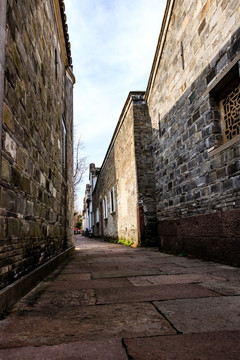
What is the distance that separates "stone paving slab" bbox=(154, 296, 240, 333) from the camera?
143cm

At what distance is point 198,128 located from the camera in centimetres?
430

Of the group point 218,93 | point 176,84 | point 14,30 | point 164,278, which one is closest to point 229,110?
point 218,93

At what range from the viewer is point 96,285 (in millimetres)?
2605

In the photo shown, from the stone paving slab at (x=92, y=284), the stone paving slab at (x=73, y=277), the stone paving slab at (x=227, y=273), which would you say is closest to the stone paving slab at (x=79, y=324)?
the stone paving slab at (x=92, y=284)

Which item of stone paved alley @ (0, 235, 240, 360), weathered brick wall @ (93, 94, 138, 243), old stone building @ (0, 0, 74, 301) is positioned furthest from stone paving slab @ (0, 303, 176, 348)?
weathered brick wall @ (93, 94, 138, 243)

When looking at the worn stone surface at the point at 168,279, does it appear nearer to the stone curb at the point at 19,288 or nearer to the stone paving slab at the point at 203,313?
the stone paving slab at the point at 203,313

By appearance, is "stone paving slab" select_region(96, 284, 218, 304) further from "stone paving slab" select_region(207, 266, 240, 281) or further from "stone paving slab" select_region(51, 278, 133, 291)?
"stone paving slab" select_region(207, 266, 240, 281)

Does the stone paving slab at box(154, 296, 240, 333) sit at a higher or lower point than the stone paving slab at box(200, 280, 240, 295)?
higher

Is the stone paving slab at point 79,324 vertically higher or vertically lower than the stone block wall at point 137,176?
lower

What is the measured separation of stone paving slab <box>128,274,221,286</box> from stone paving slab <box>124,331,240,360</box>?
4.27 ft

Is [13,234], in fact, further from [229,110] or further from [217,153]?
[229,110]

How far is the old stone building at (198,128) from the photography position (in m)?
3.48

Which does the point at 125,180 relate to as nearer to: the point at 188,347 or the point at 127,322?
the point at 127,322

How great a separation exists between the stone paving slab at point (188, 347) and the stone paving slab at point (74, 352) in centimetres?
7
